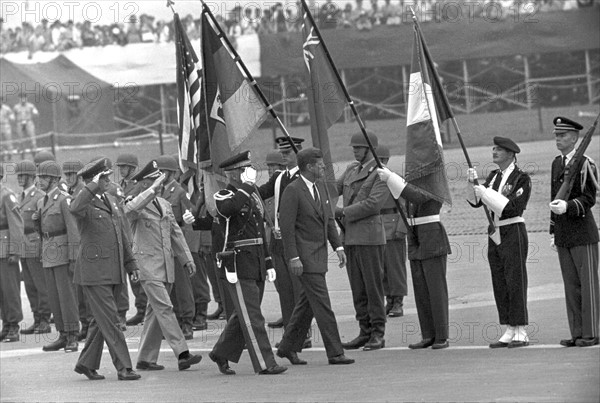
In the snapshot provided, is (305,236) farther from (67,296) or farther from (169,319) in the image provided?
(67,296)

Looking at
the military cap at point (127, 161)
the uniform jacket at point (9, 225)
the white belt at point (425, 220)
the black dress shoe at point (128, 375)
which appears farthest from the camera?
the uniform jacket at point (9, 225)

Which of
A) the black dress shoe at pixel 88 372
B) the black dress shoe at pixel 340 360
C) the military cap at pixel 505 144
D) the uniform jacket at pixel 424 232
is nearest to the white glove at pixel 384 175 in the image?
the uniform jacket at pixel 424 232

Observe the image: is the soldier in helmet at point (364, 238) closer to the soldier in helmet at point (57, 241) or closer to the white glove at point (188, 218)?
the white glove at point (188, 218)

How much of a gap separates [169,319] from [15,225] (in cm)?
426

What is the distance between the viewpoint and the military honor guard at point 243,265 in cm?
1130

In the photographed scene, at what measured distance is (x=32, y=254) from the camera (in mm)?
15656

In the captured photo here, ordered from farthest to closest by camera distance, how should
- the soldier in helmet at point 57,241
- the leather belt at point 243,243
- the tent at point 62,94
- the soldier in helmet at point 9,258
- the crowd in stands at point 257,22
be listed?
the tent at point 62,94
the crowd in stands at point 257,22
the soldier in helmet at point 9,258
the soldier in helmet at point 57,241
the leather belt at point 243,243

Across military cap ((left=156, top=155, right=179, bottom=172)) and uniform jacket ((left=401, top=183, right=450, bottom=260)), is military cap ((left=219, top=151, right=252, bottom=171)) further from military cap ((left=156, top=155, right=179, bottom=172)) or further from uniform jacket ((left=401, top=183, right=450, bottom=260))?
military cap ((left=156, top=155, right=179, bottom=172))

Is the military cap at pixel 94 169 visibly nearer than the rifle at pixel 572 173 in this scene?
No

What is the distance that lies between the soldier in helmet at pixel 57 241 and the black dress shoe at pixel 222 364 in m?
3.26

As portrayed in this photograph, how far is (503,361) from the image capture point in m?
10.8

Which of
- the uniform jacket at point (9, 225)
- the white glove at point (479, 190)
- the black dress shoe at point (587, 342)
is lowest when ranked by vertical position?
the black dress shoe at point (587, 342)

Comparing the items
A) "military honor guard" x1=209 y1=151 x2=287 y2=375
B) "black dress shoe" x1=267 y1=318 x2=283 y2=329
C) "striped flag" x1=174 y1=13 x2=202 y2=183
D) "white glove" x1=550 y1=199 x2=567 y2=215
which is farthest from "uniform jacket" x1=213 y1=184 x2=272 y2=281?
"black dress shoe" x1=267 y1=318 x2=283 y2=329

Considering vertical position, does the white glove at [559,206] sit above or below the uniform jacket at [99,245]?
above
